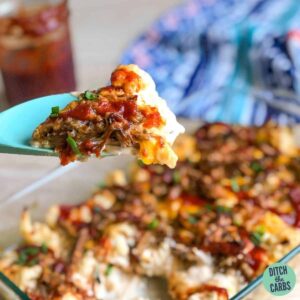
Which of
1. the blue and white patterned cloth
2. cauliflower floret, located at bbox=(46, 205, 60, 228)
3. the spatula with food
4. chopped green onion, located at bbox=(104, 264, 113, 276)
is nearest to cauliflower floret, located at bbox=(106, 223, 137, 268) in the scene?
chopped green onion, located at bbox=(104, 264, 113, 276)

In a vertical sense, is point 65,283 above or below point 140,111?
below

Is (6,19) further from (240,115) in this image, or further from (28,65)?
(240,115)

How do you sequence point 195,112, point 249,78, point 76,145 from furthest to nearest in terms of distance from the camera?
point 249,78, point 195,112, point 76,145

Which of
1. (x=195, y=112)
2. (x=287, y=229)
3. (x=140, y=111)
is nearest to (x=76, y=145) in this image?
(x=140, y=111)

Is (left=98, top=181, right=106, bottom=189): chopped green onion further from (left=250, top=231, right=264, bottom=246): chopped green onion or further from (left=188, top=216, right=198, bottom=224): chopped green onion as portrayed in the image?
(left=250, top=231, right=264, bottom=246): chopped green onion

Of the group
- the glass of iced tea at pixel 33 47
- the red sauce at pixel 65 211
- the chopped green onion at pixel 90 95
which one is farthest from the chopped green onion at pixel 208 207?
the glass of iced tea at pixel 33 47

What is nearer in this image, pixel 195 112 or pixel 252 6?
pixel 195 112

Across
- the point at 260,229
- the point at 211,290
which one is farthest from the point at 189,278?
the point at 260,229
